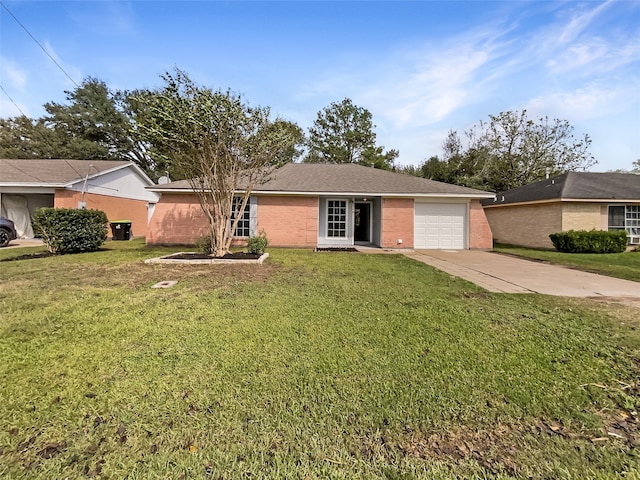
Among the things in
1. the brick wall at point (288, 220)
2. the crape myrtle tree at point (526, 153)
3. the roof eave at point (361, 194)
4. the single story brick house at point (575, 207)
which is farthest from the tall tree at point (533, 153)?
the brick wall at point (288, 220)

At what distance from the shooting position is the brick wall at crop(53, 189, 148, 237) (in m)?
15.6

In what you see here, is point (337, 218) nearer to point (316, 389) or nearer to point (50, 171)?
point (316, 389)

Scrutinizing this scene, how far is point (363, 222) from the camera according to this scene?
1788 cm

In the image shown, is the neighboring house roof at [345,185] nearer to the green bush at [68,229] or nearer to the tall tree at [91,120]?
the green bush at [68,229]

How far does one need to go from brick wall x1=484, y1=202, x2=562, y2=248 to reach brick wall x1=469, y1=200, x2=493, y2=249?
12.5ft

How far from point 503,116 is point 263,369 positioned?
32.5 m

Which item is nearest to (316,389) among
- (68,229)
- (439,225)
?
(68,229)

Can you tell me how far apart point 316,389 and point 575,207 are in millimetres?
17046

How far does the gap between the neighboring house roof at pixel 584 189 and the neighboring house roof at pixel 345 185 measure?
451 centimetres

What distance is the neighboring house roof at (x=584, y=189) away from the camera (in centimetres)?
1401

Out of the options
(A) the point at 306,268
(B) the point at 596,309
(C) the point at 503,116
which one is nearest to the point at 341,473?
(B) the point at 596,309

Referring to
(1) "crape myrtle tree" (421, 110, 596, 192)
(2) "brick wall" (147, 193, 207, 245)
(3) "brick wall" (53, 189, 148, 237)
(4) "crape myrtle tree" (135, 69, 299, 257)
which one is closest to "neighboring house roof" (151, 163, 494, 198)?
(2) "brick wall" (147, 193, 207, 245)

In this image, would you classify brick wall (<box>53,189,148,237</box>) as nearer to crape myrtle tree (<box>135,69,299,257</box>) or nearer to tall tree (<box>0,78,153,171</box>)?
crape myrtle tree (<box>135,69,299,257</box>)

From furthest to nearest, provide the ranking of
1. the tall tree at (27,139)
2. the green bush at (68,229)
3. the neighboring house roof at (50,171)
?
the tall tree at (27,139), the neighboring house roof at (50,171), the green bush at (68,229)
